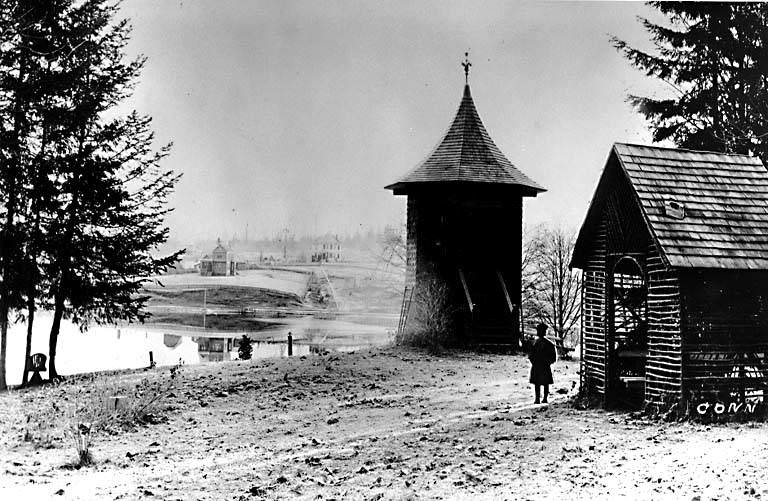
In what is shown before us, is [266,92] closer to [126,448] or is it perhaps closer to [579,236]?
[579,236]

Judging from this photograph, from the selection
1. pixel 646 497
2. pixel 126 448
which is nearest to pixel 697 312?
pixel 646 497

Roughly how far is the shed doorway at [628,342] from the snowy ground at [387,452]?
0.96 meters

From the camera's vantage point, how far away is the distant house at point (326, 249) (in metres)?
43.5

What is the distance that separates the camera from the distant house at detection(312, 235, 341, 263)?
143ft

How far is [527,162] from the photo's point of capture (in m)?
50.2

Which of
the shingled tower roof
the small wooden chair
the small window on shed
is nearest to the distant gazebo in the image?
the shingled tower roof

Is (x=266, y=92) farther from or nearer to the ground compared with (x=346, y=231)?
farther from the ground

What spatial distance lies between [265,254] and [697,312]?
30942 mm

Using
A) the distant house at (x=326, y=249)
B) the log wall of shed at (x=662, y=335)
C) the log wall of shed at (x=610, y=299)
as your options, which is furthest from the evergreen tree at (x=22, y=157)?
the distant house at (x=326, y=249)

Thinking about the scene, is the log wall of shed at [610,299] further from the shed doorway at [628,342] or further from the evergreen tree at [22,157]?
the evergreen tree at [22,157]

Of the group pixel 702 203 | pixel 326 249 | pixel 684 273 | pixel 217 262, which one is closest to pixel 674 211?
pixel 702 203

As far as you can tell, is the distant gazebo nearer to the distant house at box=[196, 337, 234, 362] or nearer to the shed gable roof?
the distant house at box=[196, 337, 234, 362]

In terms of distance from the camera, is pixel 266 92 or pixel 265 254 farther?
pixel 265 254

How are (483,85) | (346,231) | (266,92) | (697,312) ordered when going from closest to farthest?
(697,312) < (266,92) < (483,85) < (346,231)
